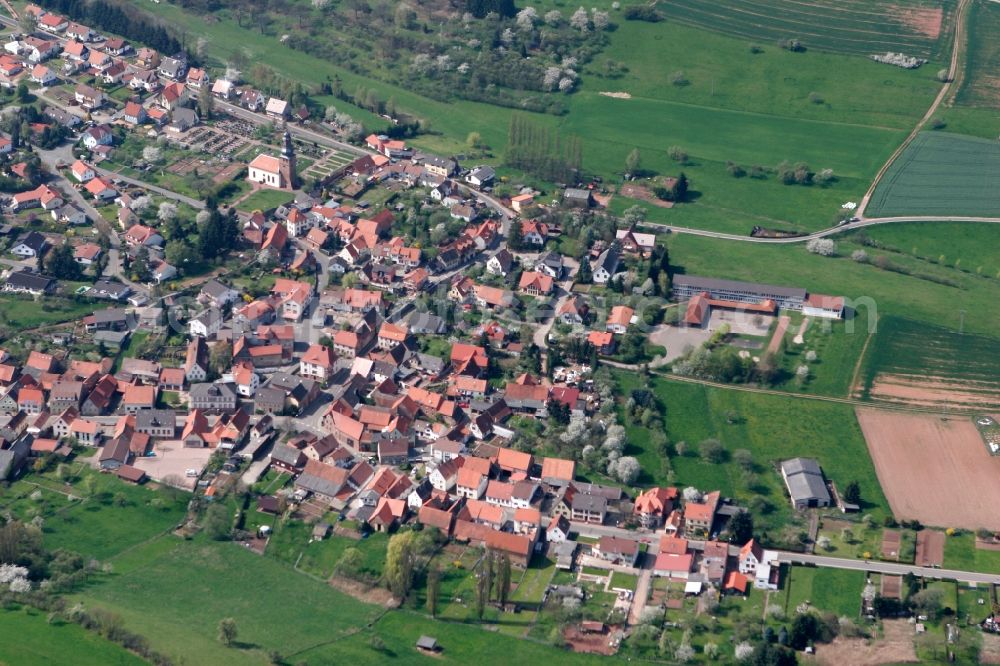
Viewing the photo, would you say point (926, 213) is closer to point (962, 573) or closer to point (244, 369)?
point (962, 573)

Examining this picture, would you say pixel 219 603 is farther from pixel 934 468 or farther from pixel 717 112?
pixel 717 112

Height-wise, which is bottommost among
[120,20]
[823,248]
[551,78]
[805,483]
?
[805,483]

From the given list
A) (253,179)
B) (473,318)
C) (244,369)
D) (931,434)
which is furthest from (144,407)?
(931,434)

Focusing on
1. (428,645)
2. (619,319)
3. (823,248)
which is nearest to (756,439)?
(619,319)

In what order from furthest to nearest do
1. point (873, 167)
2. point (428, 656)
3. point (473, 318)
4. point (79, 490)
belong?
point (873, 167) → point (473, 318) → point (79, 490) → point (428, 656)

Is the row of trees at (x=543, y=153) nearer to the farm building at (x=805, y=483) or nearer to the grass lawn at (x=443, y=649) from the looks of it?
the farm building at (x=805, y=483)

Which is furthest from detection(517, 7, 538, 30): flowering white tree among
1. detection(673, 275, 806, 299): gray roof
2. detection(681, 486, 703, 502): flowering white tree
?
detection(681, 486, 703, 502): flowering white tree

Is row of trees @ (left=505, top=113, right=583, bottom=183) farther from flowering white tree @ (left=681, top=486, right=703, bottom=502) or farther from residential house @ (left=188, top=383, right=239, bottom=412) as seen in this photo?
flowering white tree @ (left=681, top=486, right=703, bottom=502)
